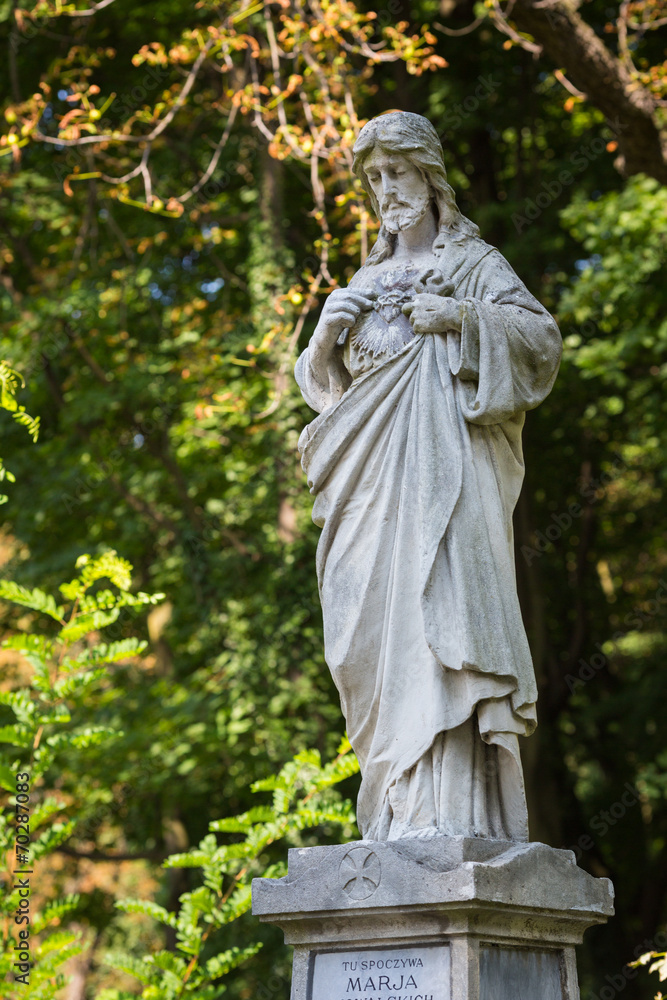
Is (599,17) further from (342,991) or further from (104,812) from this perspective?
(342,991)

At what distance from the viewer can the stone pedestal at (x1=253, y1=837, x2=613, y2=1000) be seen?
4.00 m

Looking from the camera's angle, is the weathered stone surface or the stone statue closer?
the weathered stone surface

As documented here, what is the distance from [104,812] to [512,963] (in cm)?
1023

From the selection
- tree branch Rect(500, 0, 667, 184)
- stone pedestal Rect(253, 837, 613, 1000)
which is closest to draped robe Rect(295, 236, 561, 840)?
stone pedestal Rect(253, 837, 613, 1000)

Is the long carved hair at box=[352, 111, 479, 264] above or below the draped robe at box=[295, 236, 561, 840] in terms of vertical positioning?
above

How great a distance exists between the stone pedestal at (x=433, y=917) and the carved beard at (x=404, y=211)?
2.45 meters

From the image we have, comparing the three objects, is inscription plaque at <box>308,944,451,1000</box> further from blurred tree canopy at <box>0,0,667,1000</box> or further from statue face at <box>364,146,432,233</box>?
blurred tree canopy at <box>0,0,667,1000</box>

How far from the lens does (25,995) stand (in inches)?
244

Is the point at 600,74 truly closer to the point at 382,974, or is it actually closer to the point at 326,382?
the point at 326,382

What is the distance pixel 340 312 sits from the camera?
16.7 feet

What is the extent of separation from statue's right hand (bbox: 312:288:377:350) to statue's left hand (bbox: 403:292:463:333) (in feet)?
0.80

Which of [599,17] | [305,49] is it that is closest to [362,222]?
[305,49]

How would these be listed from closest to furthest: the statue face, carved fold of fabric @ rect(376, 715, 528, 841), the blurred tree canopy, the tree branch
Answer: carved fold of fabric @ rect(376, 715, 528, 841) < the statue face < the tree branch < the blurred tree canopy

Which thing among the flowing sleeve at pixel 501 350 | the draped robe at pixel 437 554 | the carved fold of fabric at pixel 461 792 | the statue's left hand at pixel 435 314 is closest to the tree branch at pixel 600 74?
the draped robe at pixel 437 554
